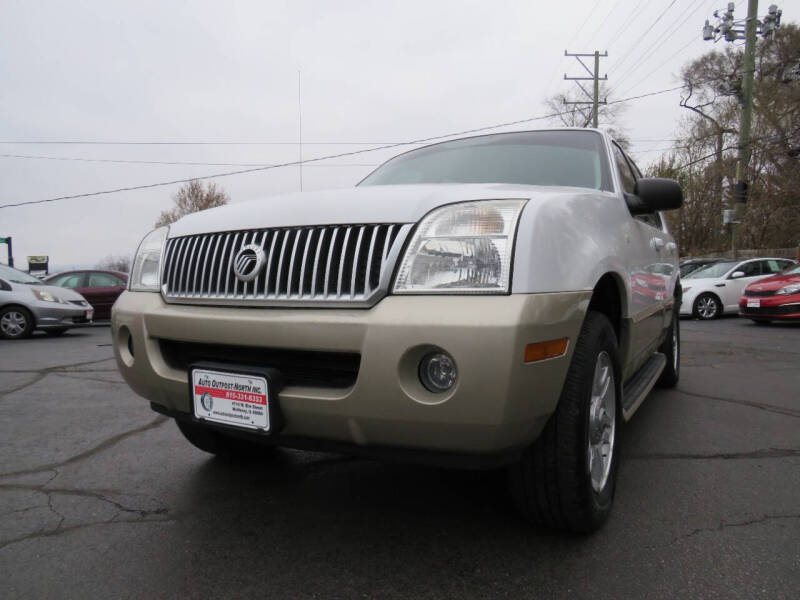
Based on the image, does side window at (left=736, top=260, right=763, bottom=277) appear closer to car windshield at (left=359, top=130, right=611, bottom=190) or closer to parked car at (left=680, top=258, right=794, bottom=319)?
parked car at (left=680, top=258, right=794, bottom=319)

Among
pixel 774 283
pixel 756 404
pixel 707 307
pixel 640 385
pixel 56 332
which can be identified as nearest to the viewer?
pixel 640 385

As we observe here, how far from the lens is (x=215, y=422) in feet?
6.73

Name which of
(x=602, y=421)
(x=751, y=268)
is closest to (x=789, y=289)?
(x=751, y=268)

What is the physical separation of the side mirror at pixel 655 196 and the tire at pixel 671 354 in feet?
5.92

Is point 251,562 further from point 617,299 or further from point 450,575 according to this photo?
point 617,299

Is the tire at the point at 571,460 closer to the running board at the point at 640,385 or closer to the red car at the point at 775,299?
the running board at the point at 640,385

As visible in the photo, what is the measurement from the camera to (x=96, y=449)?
3266 mm

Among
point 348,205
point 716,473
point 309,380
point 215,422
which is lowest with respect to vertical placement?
point 716,473

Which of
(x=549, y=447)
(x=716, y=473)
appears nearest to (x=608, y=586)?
(x=549, y=447)

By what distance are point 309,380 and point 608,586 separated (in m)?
1.09

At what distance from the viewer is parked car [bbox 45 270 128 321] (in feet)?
41.5

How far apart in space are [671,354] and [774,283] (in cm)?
698

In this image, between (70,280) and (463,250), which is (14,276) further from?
(463,250)

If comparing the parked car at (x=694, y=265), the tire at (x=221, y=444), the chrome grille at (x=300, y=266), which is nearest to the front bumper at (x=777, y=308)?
the parked car at (x=694, y=265)
